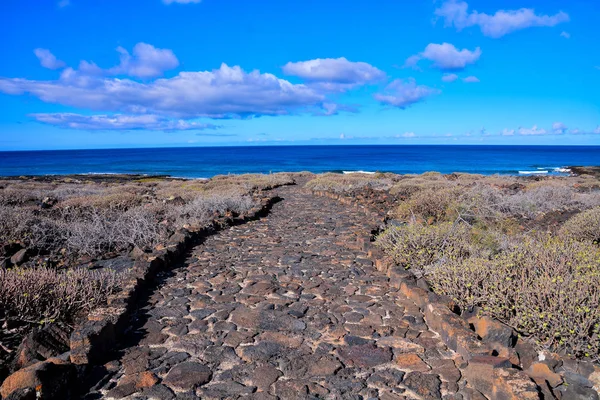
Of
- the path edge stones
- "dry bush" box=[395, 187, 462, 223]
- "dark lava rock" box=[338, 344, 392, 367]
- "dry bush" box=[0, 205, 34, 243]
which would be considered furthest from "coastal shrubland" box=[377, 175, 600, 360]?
"dry bush" box=[0, 205, 34, 243]

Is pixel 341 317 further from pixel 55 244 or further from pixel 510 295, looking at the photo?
pixel 55 244

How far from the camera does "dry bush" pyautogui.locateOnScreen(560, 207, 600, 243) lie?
358 inches

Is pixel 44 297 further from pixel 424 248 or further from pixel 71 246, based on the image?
pixel 424 248

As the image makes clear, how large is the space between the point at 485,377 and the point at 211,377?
232cm

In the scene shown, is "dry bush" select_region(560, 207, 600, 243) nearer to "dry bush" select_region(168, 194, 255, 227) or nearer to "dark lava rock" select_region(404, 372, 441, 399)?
"dark lava rock" select_region(404, 372, 441, 399)

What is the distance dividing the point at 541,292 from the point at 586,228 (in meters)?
6.20

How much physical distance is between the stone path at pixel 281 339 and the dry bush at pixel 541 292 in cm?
68

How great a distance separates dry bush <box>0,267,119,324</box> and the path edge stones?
0.31m

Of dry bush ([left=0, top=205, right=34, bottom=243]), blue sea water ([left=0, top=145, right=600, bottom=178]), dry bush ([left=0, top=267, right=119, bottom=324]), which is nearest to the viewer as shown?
dry bush ([left=0, top=267, right=119, bottom=324])

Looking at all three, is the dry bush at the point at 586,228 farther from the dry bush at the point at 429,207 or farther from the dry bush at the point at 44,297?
the dry bush at the point at 44,297

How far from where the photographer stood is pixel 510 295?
15.6 ft

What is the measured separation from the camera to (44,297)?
5.02 m

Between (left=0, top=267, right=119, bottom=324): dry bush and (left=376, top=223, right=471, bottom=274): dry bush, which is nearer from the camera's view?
(left=0, top=267, right=119, bottom=324): dry bush

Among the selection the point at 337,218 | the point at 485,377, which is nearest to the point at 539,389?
the point at 485,377
